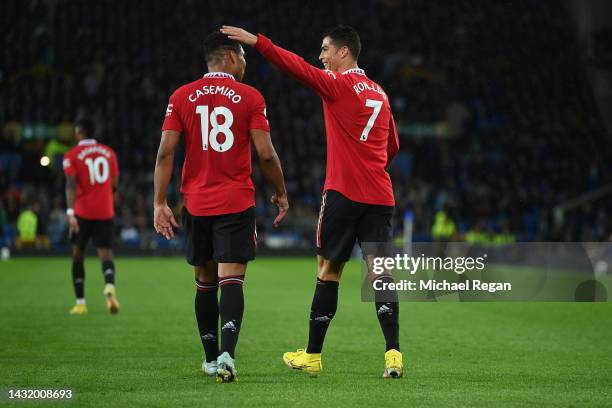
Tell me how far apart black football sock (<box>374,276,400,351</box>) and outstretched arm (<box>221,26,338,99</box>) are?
4.33 ft

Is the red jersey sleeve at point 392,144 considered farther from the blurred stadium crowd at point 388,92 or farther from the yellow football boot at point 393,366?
the blurred stadium crowd at point 388,92

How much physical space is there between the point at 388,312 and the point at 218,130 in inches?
65.0

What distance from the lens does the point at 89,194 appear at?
39.3 ft

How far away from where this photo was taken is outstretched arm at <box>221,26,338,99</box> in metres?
6.28

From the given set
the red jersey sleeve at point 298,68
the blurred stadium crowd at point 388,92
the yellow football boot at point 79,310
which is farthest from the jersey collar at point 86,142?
the blurred stadium crowd at point 388,92

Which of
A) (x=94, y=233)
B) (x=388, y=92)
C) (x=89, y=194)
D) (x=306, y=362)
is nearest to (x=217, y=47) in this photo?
(x=306, y=362)

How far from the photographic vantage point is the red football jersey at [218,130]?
6.55 m

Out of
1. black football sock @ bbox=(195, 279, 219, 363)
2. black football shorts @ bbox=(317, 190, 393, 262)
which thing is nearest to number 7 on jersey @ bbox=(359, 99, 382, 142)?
black football shorts @ bbox=(317, 190, 393, 262)

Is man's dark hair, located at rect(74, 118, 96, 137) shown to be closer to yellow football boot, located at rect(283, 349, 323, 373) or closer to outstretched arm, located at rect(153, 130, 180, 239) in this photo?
outstretched arm, located at rect(153, 130, 180, 239)

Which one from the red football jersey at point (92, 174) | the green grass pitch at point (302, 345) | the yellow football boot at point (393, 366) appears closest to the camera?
the green grass pitch at point (302, 345)

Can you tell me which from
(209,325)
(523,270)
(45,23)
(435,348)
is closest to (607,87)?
(523,270)

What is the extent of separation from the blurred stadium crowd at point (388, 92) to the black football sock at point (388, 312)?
23.5m

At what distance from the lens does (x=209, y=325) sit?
6.89m

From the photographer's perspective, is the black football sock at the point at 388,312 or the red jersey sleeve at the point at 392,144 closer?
the black football sock at the point at 388,312
